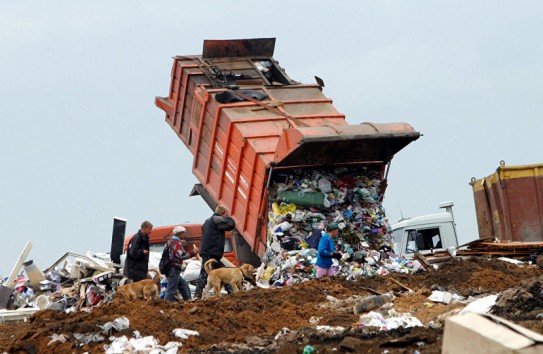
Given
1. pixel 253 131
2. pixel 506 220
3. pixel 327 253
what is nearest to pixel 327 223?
pixel 327 253

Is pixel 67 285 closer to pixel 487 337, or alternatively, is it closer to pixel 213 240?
pixel 213 240

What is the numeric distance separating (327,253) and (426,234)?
4.05 m

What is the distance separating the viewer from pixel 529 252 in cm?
1655

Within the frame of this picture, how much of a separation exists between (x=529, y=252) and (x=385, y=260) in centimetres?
236

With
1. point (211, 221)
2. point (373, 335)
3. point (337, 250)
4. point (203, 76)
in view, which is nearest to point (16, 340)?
point (373, 335)

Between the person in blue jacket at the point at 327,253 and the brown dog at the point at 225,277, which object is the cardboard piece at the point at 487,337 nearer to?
the person in blue jacket at the point at 327,253

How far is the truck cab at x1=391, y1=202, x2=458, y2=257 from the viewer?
1777cm

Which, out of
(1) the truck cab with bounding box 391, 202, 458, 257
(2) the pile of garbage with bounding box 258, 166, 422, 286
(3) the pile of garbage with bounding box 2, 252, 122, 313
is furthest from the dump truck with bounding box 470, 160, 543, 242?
(3) the pile of garbage with bounding box 2, 252, 122, 313

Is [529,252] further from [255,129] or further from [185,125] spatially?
[185,125]

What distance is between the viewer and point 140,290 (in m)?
13.5

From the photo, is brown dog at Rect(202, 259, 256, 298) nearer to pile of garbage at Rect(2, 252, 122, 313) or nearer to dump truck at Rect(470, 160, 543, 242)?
pile of garbage at Rect(2, 252, 122, 313)

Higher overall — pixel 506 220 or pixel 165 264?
pixel 506 220

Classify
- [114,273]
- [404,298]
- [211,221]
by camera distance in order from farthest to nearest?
[114,273] → [211,221] → [404,298]

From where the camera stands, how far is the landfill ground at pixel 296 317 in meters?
8.21
